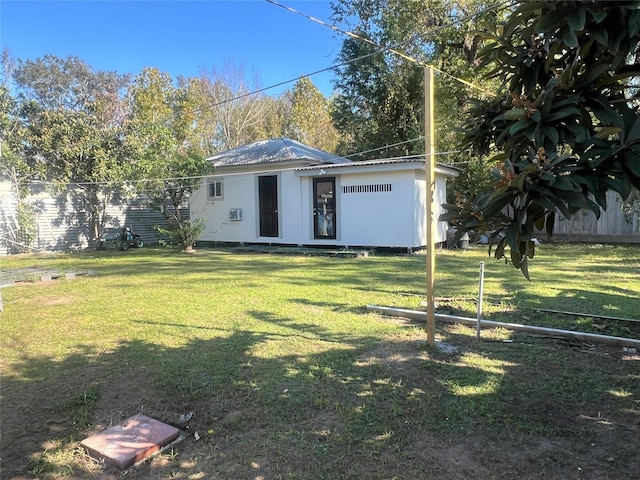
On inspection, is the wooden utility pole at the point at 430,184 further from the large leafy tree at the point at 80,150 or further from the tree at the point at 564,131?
the large leafy tree at the point at 80,150

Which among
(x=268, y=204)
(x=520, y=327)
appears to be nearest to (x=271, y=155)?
(x=268, y=204)

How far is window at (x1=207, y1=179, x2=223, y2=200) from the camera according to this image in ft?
50.8

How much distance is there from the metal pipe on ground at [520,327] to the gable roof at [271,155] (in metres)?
8.89

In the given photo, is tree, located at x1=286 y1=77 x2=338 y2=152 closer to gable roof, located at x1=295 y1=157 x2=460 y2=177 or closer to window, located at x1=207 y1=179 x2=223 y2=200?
window, located at x1=207 y1=179 x2=223 y2=200

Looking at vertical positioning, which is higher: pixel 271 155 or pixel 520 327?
pixel 271 155

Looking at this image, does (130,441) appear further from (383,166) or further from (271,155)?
(271,155)

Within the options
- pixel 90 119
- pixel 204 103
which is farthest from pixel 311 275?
Answer: pixel 204 103

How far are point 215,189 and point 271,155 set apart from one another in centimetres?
252

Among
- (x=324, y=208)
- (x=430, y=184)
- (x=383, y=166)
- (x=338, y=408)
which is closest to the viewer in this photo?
(x=338, y=408)

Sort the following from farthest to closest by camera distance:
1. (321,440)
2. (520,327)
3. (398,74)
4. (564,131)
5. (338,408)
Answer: (398,74) < (520,327) < (338,408) < (321,440) < (564,131)

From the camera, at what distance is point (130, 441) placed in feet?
8.97

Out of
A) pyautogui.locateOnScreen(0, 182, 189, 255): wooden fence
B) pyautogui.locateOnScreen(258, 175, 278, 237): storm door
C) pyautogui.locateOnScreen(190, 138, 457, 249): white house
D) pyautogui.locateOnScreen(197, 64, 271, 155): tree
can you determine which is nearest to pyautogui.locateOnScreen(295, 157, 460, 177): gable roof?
pyautogui.locateOnScreen(190, 138, 457, 249): white house

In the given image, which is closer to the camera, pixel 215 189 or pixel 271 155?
pixel 271 155

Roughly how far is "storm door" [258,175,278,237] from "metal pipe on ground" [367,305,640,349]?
29.8ft
